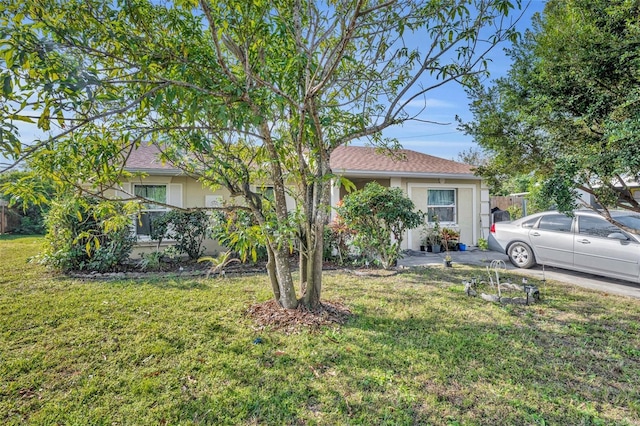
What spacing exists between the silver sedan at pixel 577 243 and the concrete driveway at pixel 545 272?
0.21 meters

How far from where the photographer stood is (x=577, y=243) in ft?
22.8

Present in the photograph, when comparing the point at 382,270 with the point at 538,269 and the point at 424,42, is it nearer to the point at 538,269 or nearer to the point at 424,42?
the point at 538,269

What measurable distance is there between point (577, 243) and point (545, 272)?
1.05 metres

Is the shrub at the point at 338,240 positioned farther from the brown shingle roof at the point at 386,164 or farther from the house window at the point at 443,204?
the house window at the point at 443,204

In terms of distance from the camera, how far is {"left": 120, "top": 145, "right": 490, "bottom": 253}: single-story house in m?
9.27

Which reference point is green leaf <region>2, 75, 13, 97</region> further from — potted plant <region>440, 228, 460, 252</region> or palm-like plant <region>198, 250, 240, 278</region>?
potted plant <region>440, 228, 460, 252</region>

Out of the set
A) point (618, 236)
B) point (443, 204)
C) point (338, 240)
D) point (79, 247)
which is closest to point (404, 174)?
point (443, 204)

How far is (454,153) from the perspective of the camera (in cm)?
3206

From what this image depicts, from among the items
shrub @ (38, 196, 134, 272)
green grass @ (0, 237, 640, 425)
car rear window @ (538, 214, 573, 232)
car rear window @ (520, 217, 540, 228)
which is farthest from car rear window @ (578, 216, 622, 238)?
shrub @ (38, 196, 134, 272)

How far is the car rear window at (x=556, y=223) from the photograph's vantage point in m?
7.24

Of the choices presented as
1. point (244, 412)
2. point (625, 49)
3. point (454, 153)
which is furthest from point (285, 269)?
point (454, 153)

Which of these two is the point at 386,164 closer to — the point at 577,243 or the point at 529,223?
the point at 529,223

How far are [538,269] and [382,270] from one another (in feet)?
12.6

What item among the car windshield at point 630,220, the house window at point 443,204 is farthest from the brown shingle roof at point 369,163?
the car windshield at point 630,220
